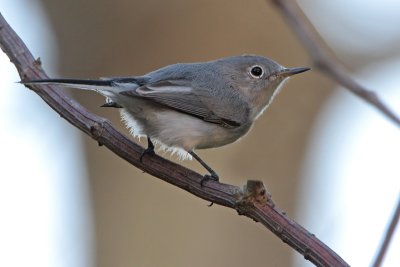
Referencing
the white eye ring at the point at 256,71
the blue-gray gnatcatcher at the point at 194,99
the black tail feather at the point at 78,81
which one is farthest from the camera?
the white eye ring at the point at 256,71

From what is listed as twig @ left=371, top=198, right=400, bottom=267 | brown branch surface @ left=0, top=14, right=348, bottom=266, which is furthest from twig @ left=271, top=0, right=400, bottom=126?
brown branch surface @ left=0, top=14, right=348, bottom=266

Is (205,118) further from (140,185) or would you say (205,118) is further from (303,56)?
(303,56)

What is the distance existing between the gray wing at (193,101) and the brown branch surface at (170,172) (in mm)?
419

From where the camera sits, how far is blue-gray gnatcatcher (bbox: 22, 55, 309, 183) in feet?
10.2

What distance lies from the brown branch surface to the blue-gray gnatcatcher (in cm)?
10

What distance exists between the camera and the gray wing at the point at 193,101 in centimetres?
311

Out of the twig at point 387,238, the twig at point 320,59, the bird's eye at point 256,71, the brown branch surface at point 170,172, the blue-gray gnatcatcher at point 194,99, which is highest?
the bird's eye at point 256,71

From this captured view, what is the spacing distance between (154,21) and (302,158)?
1.44 metres

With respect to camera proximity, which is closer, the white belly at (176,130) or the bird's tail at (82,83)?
the bird's tail at (82,83)

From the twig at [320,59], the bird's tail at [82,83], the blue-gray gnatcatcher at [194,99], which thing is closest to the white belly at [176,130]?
the blue-gray gnatcatcher at [194,99]

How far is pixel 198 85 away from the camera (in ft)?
11.5

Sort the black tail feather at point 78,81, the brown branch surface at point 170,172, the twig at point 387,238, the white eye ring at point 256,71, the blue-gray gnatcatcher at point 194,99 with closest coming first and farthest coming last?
1. the twig at point 387,238
2. the brown branch surface at point 170,172
3. the black tail feather at point 78,81
4. the blue-gray gnatcatcher at point 194,99
5. the white eye ring at point 256,71

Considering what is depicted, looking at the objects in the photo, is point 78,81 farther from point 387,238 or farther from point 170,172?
point 387,238

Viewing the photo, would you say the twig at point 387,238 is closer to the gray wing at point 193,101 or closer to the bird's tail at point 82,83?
the bird's tail at point 82,83
